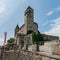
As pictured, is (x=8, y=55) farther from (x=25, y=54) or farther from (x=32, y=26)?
(x=32, y=26)

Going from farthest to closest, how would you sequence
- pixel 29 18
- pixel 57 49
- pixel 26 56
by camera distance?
pixel 29 18 → pixel 26 56 → pixel 57 49

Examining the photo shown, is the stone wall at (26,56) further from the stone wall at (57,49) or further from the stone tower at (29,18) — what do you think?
the stone tower at (29,18)

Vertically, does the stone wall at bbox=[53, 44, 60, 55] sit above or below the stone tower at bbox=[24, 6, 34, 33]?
below

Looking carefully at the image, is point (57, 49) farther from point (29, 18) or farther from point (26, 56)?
point (29, 18)

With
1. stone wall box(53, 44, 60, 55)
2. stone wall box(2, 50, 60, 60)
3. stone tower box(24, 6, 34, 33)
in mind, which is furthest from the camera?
stone tower box(24, 6, 34, 33)

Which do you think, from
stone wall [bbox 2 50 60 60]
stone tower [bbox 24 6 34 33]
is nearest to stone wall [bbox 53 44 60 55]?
stone wall [bbox 2 50 60 60]

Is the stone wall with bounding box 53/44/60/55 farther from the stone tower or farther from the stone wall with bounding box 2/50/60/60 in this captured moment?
the stone tower

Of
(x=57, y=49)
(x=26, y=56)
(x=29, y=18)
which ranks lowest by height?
(x=26, y=56)

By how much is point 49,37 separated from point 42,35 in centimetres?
238

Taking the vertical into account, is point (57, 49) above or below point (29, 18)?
below

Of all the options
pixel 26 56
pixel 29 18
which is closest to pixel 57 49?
pixel 26 56

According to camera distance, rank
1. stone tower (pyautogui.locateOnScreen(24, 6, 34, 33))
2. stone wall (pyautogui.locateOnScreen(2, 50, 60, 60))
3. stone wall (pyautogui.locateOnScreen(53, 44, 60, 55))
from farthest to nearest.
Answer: stone tower (pyautogui.locateOnScreen(24, 6, 34, 33)), stone wall (pyautogui.locateOnScreen(2, 50, 60, 60)), stone wall (pyautogui.locateOnScreen(53, 44, 60, 55))

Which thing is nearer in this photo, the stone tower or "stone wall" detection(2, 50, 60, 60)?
"stone wall" detection(2, 50, 60, 60)

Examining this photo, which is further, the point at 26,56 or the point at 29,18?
the point at 29,18
